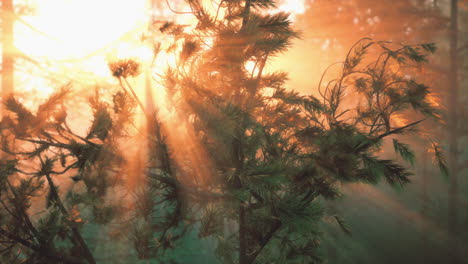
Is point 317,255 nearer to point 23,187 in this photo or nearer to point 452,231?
point 23,187

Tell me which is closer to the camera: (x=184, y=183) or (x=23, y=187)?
(x=184, y=183)

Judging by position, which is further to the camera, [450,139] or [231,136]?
[450,139]

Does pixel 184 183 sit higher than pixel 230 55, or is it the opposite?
pixel 230 55

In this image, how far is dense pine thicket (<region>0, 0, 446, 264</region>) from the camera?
1574 millimetres

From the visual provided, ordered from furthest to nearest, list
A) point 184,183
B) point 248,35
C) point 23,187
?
point 23,187, point 184,183, point 248,35

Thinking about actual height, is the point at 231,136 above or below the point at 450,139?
below

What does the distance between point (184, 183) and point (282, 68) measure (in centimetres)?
133

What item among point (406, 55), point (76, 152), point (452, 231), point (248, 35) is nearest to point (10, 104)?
point (76, 152)

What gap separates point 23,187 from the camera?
2264 millimetres

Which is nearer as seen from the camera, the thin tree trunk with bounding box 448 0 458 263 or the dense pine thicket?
the dense pine thicket

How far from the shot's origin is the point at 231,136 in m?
1.65

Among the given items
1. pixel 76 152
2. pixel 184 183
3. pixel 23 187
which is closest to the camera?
pixel 76 152

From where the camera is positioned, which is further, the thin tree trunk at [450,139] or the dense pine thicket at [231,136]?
the thin tree trunk at [450,139]

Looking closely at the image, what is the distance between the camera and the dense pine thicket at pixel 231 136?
1.57 m
